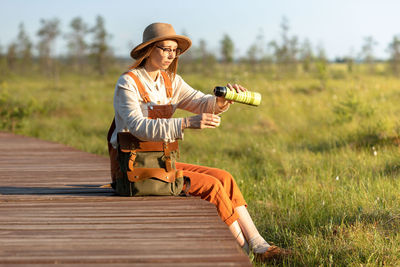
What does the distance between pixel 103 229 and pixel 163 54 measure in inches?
52.4

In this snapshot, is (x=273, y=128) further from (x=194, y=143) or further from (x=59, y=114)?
(x=59, y=114)

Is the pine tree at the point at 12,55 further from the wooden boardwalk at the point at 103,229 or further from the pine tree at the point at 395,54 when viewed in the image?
the wooden boardwalk at the point at 103,229

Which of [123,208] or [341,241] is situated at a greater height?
[123,208]

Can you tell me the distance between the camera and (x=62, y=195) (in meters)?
4.13

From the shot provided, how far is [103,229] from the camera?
317cm

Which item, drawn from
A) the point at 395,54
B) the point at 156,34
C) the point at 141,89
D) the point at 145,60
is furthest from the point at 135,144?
the point at 395,54

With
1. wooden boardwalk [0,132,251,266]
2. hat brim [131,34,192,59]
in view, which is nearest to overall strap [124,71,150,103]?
hat brim [131,34,192,59]

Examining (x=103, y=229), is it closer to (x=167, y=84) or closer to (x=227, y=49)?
(x=167, y=84)

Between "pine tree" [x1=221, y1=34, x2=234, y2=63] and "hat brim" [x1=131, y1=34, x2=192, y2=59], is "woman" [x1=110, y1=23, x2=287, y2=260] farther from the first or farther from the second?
"pine tree" [x1=221, y1=34, x2=234, y2=63]

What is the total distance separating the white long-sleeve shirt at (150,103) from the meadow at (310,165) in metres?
1.14

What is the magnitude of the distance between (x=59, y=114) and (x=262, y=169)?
11353mm

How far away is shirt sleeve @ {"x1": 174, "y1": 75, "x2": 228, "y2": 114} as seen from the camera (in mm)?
3959

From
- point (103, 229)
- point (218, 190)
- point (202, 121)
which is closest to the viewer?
point (103, 229)

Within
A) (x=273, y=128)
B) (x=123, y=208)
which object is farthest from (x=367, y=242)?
(x=273, y=128)
